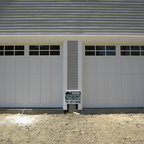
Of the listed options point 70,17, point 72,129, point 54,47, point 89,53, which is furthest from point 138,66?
point 72,129

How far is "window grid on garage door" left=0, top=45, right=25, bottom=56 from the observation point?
7.03m

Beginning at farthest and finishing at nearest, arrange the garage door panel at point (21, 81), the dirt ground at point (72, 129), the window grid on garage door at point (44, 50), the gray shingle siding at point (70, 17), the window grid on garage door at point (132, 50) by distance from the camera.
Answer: the window grid on garage door at point (132, 50)
the window grid on garage door at point (44, 50)
the garage door panel at point (21, 81)
the gray shingle siding at point (70, 17)
the dirt ground at point (72, 129)

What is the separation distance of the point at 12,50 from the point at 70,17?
2382mm

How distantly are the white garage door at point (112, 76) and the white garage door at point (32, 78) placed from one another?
1026 millimetres

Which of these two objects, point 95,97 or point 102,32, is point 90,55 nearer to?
point 102,32

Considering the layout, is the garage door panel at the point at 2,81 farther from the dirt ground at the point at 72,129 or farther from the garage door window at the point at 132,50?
the garage door window at the point at 132,50

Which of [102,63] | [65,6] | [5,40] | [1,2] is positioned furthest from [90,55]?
[1,2]

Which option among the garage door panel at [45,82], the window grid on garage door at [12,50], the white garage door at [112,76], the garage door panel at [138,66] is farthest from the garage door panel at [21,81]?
the garage door panel at [138,66]

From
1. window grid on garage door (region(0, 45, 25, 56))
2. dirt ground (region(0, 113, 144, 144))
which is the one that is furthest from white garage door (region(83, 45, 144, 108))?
window grid on garage door (region(0, 45, 25, 56))

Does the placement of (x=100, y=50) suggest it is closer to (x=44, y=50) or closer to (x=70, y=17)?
(x=70, y=17)

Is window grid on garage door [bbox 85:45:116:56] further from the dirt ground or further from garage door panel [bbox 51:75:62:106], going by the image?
the dirt ground

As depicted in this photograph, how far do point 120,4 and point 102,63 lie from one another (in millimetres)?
2227

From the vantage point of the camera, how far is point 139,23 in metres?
6.96

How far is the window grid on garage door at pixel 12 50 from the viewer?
7.03 metres
